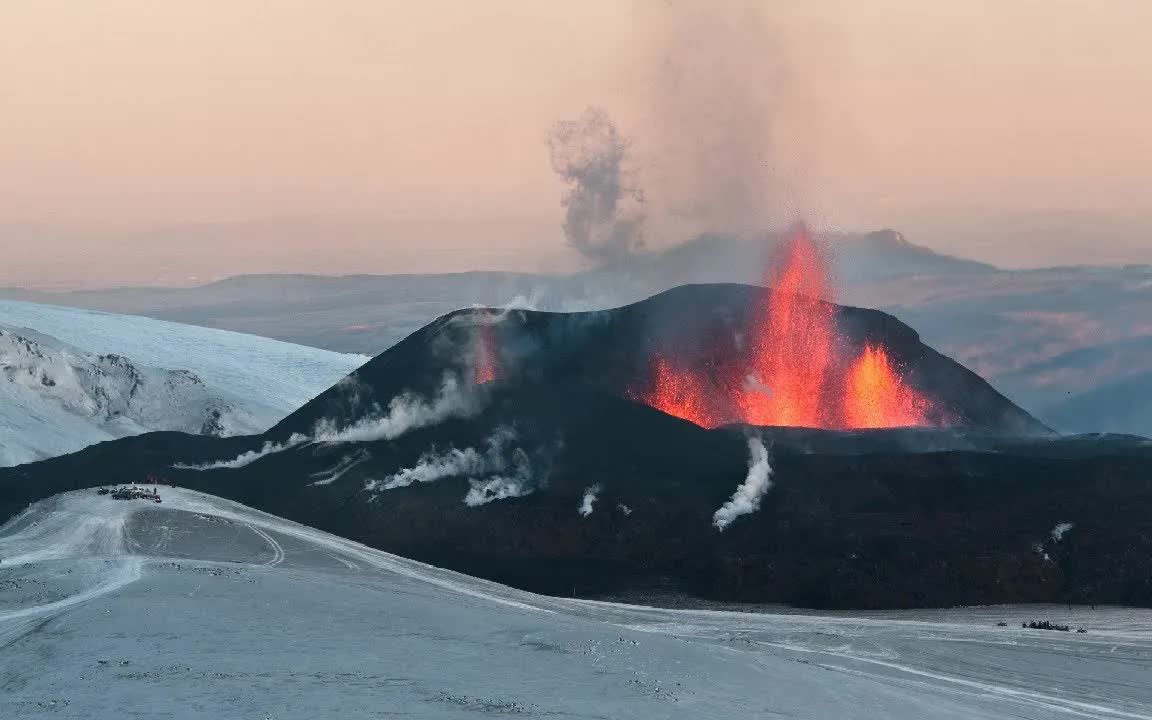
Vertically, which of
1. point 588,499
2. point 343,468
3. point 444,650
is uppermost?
point 343,468

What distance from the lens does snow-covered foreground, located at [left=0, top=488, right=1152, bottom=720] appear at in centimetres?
7169

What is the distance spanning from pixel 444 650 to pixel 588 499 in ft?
187

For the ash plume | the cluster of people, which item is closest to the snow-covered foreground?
the ash plume

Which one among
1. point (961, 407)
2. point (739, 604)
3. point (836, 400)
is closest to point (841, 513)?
point (739, 604)

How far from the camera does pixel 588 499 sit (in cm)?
14288

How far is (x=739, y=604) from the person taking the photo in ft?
412

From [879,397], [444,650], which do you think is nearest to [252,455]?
[879,397]

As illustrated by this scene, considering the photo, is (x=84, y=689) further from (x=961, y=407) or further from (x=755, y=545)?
(x=961, y=407)

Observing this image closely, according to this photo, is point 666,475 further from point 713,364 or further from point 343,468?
point 343,468

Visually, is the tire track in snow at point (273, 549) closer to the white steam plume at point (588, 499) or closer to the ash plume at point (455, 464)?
the ash plume at point (455, 464)

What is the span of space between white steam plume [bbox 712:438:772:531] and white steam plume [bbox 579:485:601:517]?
43.4 feet

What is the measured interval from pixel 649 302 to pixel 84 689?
127158 millimetres

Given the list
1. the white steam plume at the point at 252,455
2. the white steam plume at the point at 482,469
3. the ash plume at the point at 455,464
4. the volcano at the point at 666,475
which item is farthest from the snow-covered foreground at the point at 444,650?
the white steam plume at the point at 252,455

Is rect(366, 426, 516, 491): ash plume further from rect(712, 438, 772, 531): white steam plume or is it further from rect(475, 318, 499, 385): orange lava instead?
rect(712, 438, 772, 531): white steam plume
